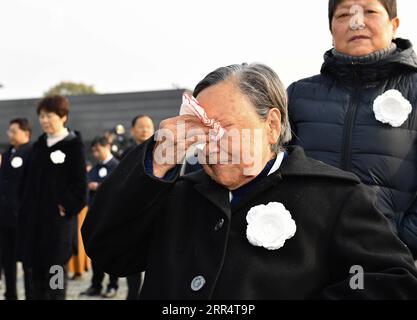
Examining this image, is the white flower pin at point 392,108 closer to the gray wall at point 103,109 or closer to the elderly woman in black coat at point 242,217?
the elderly woman in black coat at point 242,217

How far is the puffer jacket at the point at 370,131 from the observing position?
2607mm

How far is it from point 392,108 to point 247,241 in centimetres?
102

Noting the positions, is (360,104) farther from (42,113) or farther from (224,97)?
(42,113)

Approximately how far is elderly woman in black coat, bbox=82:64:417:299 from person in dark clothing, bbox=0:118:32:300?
4564 millimetres

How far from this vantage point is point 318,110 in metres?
2.76

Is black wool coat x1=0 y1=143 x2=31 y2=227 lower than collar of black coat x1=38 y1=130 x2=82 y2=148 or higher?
lower

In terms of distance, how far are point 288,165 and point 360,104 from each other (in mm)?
798

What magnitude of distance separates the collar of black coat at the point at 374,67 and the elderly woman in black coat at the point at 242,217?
0.68 m

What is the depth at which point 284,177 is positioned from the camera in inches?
80.8

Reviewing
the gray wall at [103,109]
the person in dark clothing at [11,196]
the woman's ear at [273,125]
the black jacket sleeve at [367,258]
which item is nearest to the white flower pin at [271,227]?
the black jacket sleeve at [367,258]

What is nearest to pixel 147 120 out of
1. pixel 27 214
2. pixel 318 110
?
pixel 27 214

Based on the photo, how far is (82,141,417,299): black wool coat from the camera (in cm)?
189

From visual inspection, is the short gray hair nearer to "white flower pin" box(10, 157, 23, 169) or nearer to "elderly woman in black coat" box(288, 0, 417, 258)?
"elderly woman in black coat" box(288, 0, 417, 258)

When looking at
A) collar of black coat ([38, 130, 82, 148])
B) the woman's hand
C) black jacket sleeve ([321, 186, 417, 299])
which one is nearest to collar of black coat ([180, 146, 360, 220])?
black jacket sleeve ([321, 186, 417, 299])
